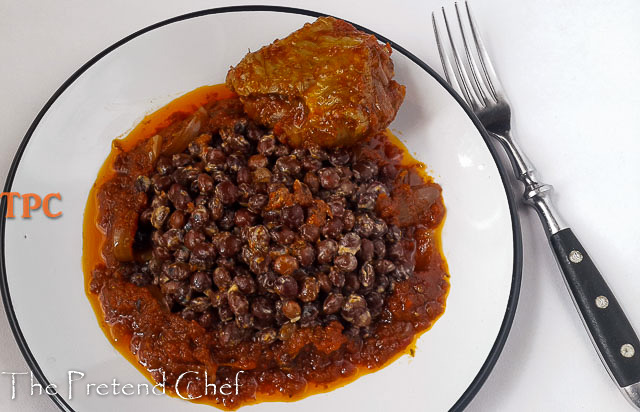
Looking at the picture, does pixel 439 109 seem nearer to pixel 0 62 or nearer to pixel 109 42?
pixel 109 42

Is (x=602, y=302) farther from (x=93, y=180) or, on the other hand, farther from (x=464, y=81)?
(x=93, y=180)

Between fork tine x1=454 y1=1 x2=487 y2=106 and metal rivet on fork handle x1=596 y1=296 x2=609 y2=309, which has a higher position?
fork tine x1=454 y1=1 x2=487 y2=106

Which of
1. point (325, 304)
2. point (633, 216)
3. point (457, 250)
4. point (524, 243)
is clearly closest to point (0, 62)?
point (325, 304)

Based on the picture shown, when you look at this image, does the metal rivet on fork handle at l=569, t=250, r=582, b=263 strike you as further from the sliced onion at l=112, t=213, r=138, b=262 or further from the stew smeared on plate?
the sliced onion at l=112, t=213, r=138, b=262

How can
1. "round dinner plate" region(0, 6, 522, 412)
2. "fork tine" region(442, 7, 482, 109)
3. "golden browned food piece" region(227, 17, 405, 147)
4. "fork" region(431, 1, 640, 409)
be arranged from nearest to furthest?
"round dinner plate" region(0, 6, 522, 412) → "fork" region(431, 1, 640, 409) → "golden browned food piece" region(227, 17, 405, 147) → "fork tine" region(442, 7, 482, 109)

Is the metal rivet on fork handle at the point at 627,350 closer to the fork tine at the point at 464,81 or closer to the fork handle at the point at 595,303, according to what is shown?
the fork handle at the point at 595,303

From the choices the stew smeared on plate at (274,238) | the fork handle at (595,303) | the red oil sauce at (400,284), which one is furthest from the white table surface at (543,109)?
the stew smeared on plate at (274,238)

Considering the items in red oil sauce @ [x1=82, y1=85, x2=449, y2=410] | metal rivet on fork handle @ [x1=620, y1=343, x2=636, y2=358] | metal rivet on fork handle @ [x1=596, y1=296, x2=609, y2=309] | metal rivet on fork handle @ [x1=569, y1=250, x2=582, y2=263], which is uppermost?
red oil sauce @ [x1=82, y1=85, x2=449, y2=410]

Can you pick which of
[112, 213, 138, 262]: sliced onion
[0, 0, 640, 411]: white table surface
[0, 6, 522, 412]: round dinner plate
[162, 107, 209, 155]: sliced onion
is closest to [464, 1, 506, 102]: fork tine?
[0, 0, 640, 411]: white table surface
